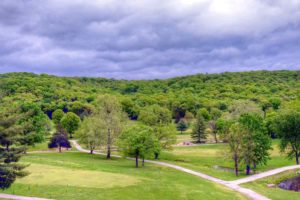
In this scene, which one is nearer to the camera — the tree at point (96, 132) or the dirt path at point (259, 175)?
the dirt path at point (259, 175)

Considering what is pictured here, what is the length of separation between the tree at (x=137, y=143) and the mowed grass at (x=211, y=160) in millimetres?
8595

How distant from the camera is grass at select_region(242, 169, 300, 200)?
3602cm

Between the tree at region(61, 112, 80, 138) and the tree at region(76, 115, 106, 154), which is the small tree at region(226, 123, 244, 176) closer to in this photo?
the tree at region(76, 115, 106, 154)

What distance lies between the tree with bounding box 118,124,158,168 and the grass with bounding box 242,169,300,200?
18268 millimetres

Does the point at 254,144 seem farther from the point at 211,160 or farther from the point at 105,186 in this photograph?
the point at 105,186

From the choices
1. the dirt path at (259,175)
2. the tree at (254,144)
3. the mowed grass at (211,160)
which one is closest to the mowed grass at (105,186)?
the dirt path at (259,175)

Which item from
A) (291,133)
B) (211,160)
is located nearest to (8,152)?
(211,160)

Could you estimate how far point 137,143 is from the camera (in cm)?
5400

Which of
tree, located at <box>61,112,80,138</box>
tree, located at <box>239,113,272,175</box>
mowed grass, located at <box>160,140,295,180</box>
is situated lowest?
mowed grass, located at <box>160,140,295,180</box>

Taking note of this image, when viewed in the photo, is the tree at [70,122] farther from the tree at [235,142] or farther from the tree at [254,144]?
the tree at [254,144]

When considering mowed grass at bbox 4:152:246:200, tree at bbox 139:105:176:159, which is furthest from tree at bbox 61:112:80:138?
mowed grass at bbox 4:152:246:200

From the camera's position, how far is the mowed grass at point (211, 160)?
53719mm

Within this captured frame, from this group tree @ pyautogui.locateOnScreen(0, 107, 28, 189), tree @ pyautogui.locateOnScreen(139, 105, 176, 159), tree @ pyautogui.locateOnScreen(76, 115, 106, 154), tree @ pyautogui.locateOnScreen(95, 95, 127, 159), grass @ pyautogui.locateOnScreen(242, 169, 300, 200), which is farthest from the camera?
tree @ pyautogui.locateOnScreen(139, 105, 176, 159)

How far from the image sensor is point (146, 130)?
56250 millimetres
